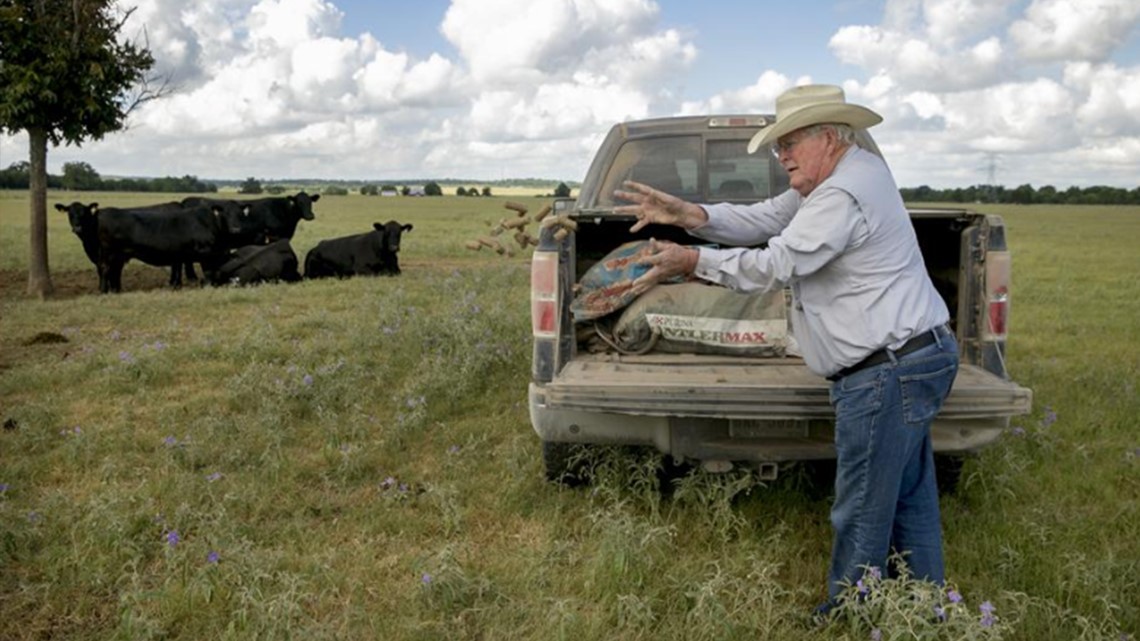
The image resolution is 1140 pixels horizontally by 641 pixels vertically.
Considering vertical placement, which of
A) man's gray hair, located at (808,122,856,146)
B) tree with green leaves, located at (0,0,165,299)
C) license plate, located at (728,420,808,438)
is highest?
tree with green leaves, located at (0,0,165,299)

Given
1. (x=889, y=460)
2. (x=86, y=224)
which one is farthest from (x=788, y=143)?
(x=86, y=224)

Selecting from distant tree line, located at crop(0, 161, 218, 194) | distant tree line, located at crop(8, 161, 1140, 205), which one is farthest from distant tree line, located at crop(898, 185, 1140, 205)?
distant tree line, located at crop(0, 161, 218, 194)

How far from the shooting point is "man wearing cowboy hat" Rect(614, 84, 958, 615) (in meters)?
2.91

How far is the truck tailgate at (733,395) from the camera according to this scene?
11.4ft

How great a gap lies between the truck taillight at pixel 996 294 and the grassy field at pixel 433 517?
0.93 meters

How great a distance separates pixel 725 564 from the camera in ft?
12.3

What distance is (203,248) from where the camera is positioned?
14891mm

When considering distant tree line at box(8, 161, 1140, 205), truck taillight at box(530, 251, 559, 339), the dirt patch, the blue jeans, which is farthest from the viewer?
distant tree line at box(8, 161, 1140, 205)

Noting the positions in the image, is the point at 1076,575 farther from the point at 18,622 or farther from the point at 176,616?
the point at 18,622

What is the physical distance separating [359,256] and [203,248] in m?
2.52

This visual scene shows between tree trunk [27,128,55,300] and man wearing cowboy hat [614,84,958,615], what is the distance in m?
12.6

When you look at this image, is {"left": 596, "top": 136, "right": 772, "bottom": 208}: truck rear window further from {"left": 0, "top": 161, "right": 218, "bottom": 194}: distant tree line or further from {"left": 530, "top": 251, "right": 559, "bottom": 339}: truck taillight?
{"left": 0, "top": 161, "right": 218, "bottom": 194}: distant tree line

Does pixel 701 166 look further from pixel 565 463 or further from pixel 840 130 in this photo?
pixel 840 130

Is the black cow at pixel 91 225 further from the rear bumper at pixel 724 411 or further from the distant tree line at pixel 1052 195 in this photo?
the distant tree line at pixel 1052 195
